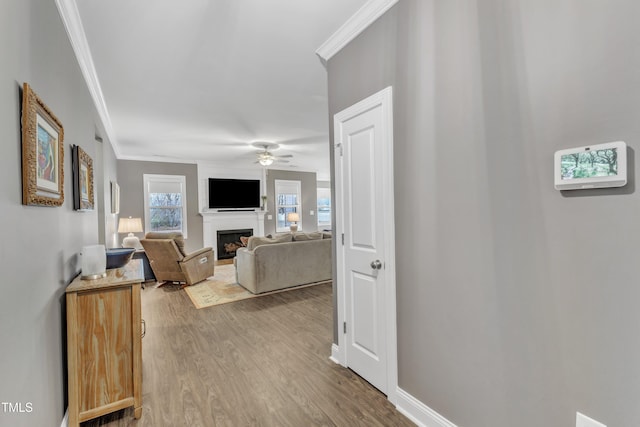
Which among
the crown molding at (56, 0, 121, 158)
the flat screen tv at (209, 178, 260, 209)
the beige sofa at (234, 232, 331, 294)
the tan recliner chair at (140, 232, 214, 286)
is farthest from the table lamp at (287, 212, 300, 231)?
the crown molding at (56, 0, 121, 158)

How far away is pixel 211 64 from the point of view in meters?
2.59

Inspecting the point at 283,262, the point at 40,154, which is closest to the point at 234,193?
the point at 283,262

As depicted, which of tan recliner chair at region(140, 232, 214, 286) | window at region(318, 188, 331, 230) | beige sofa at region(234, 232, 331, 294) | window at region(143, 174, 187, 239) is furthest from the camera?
window at region(318, 188, 331, 230)

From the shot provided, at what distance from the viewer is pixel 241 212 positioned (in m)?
7.93

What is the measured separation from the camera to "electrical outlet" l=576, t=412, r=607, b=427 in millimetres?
1043

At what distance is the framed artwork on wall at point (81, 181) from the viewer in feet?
6.62

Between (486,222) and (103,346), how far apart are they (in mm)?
2296

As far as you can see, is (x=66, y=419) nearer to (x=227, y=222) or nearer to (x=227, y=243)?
(x=227, y=243)

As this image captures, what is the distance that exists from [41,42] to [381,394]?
9.33ft

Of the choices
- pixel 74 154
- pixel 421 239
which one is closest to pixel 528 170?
pixel 421 239

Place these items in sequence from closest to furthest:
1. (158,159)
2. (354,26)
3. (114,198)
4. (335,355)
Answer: (354,26), (335,355), (114,198), (158,159)

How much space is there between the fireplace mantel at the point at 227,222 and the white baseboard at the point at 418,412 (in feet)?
21.3

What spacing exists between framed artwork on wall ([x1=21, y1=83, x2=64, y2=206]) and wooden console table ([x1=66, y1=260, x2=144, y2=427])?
1.92ft

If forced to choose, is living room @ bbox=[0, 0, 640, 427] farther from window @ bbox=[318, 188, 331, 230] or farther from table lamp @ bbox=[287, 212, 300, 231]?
window @ bbox=[318, 188, 331, 230]
